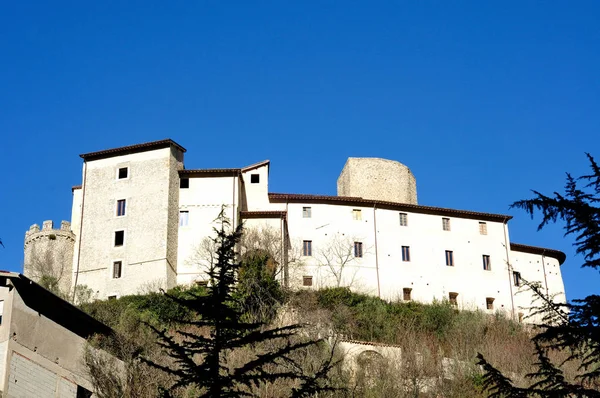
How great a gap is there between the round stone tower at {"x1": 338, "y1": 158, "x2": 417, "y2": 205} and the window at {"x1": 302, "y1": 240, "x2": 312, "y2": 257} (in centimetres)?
934

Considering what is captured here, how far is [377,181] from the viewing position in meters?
59.8

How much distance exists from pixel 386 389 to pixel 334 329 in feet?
32.8

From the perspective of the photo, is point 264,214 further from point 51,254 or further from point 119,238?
point 51,254

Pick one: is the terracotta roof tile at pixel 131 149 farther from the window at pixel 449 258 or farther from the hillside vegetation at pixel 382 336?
the window at pixel 449 258

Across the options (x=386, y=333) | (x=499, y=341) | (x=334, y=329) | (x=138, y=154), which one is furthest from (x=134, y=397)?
(x=138, y=154)

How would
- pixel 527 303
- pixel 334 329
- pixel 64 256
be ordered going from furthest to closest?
pixel 527 303
pixel 64 256
pixel 334 329

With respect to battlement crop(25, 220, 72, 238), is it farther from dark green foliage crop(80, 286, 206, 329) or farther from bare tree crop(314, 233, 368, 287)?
bare tree crop(314, 233, 368, 287)

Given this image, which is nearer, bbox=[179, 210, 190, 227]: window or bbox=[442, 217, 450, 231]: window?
bbox=[179, 210, 190, 227]: window

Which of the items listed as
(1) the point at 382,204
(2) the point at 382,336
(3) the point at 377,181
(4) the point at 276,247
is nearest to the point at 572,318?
(2) the point at 382,336

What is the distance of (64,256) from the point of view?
49.3 m

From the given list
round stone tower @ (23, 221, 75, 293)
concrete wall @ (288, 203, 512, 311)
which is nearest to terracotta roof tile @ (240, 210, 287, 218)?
concrete wall @ (288, 203, 512, 311)

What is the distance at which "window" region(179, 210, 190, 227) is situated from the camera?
4931 centimetres

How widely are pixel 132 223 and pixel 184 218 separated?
302cm

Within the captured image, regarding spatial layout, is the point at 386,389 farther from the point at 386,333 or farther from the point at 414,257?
the point at 414,257
